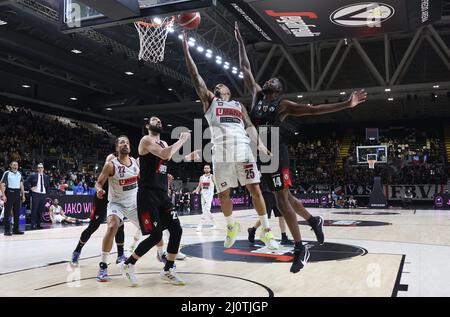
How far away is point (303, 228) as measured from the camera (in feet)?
35.2

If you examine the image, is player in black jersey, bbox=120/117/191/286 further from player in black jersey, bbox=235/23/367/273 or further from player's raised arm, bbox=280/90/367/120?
player's raised arm, bbox=280/90/367/120

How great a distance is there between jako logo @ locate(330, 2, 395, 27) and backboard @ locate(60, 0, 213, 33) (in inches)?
82.1

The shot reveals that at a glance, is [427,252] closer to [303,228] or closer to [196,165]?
[303,228]

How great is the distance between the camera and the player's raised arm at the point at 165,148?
4.24m

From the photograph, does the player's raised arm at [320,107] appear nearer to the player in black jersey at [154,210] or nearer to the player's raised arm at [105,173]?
the player in black jersey at [154,210]

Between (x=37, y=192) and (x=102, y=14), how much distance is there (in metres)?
7.34

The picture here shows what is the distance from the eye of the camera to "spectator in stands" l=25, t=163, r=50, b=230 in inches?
469

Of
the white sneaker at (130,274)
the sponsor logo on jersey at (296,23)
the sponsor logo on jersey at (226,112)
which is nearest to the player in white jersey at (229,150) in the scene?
the sponsor logo on jersey at (226,112)

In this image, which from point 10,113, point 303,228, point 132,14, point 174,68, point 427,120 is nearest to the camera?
point 132,14

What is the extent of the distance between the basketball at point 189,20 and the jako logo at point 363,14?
6.66 ft

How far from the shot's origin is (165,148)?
14.6ft

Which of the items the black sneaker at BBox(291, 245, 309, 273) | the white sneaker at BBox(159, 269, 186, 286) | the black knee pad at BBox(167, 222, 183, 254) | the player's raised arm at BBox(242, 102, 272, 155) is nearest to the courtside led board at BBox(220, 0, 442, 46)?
the player's raised arm at BBox(242, 102, 272, 155)
